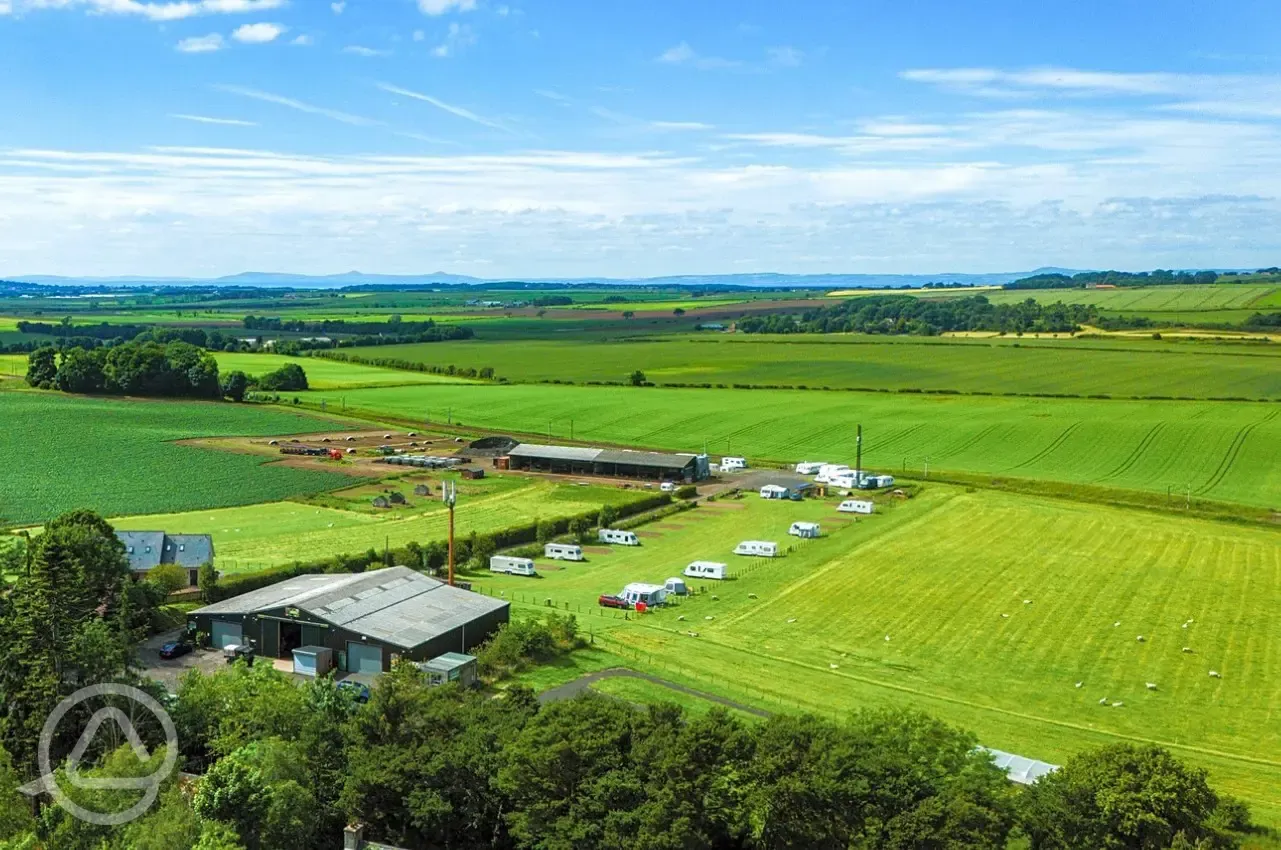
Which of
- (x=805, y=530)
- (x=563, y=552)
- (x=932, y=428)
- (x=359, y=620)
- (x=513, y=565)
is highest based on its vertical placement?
(x=932, y=428)

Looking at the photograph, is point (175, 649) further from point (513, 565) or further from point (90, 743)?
point (513, 565)

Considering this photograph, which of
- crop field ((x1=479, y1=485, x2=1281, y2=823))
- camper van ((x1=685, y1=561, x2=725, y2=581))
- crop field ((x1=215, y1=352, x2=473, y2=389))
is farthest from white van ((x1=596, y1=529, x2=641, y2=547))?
crop field ((x1=215, y1=352, x2=473, y2=389))

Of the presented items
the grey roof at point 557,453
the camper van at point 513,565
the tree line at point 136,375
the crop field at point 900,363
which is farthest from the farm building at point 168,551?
the crop field at point 900,363

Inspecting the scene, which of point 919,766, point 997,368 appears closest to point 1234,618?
point 919,766

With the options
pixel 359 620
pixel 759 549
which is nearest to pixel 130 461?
pixel 359 620

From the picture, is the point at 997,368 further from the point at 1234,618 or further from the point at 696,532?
the point at 1234,618

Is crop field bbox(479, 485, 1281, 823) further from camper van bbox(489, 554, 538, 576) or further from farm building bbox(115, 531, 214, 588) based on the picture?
farm building bbox(115, 531, 214, 588)

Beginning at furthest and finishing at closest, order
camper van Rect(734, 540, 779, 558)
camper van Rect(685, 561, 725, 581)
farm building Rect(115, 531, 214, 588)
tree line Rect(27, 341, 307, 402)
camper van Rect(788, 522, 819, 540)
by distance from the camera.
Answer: tree line Rect(27, 341, 307, 402), camper van Rect(788, 522, 819, 540), camper van Rect(734, 540, 779, 558), camper van Rect(685, 561, 725, 581), farm building Rect(115, 531, 214, 588)
